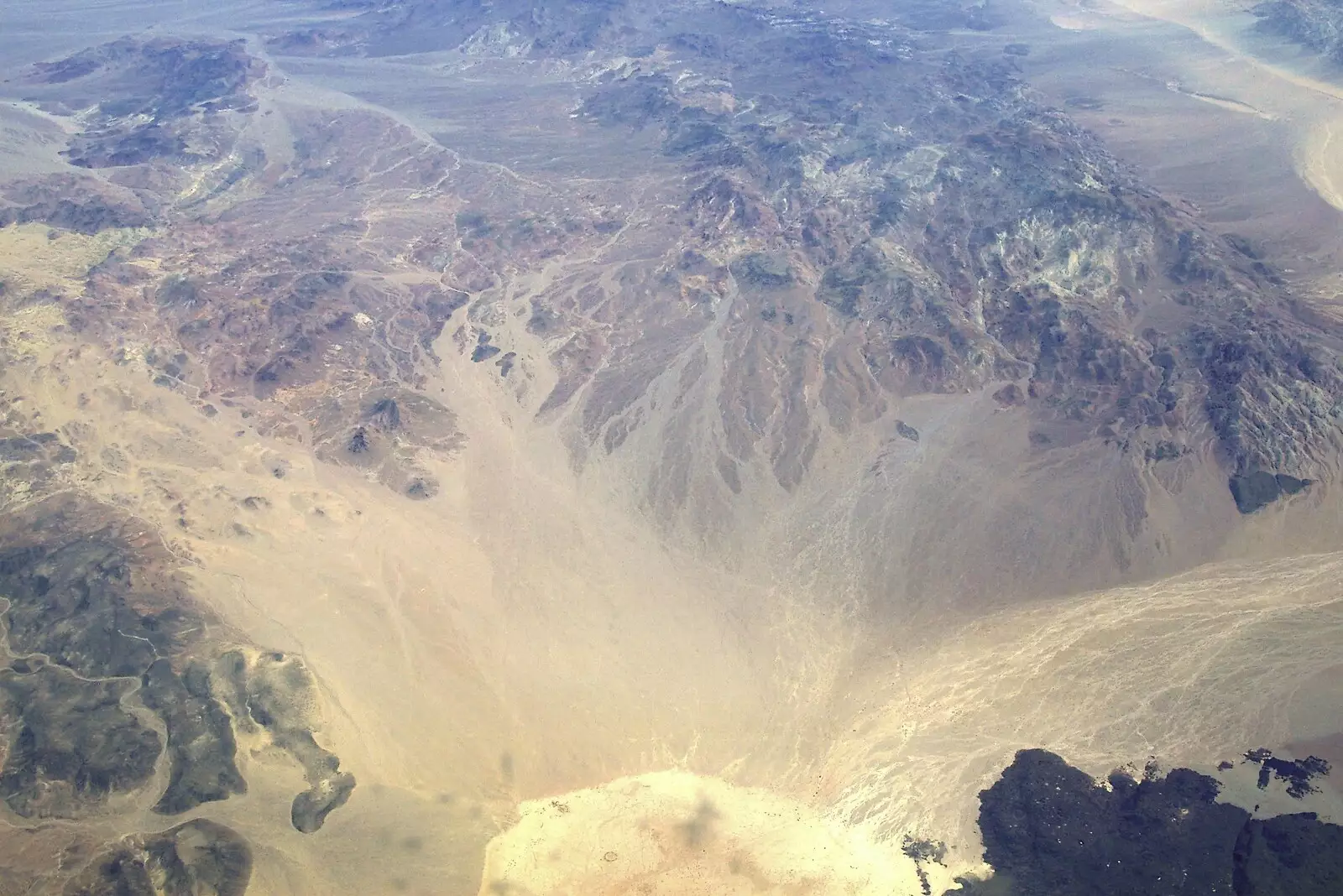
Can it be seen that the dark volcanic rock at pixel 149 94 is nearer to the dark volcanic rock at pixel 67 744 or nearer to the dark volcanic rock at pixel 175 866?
the dark volcanic rock at pixel 67 744

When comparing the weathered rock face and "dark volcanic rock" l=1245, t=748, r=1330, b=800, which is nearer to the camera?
"dark volcanic rock" l=1245, t=748, r=1330, b=800

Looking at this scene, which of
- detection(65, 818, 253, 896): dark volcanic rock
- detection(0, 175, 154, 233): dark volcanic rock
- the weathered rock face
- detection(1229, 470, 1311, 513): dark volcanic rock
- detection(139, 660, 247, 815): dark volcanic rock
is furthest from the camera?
detection(0, 175, 154, 233): dark volcanic rock

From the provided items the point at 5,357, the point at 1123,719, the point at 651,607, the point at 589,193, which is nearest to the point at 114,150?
the point at 5,357

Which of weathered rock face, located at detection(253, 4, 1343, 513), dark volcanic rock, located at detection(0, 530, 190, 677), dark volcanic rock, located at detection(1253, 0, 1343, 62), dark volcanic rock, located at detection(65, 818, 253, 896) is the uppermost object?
dark volcanic rock, located at detection(1253, 0, 1343, 62)

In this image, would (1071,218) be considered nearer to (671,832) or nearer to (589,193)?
(589,193)

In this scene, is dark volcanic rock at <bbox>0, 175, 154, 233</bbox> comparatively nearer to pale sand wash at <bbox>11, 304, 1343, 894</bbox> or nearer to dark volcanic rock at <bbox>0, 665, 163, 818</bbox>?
pale sand wash at <bbox>11, 304, 1343, 894</bbox>

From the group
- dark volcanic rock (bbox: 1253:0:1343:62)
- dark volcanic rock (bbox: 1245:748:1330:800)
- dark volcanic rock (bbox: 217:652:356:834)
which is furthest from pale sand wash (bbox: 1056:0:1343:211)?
dark volcanic rock (bbox: 217:652:356:834)
